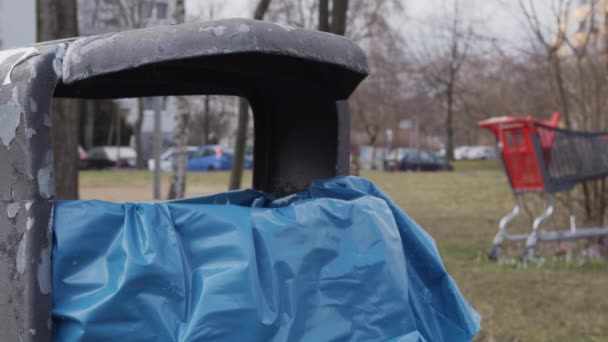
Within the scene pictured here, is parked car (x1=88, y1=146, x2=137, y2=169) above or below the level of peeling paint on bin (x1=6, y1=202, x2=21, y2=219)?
below

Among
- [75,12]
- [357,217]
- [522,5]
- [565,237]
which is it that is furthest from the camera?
[522,5]

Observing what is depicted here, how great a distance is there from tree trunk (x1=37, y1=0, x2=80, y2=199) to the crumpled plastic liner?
4.08 metres

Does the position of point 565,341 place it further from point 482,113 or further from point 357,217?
point 482,113

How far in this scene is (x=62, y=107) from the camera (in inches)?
220

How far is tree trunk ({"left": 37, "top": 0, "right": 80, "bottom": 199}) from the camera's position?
5594mm

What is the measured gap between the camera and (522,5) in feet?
25.6

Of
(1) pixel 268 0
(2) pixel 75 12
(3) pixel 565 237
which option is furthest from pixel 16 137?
(1) pixel 268 0

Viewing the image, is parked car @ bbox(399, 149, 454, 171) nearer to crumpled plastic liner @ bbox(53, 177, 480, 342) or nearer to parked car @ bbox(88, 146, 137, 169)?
parked car @ bbox(88, 146, 137, 169)

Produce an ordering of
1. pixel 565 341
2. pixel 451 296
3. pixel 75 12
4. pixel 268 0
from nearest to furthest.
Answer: pixel 451 296 < pixel 565 341 < pixel 75 12 < pixel 268 0

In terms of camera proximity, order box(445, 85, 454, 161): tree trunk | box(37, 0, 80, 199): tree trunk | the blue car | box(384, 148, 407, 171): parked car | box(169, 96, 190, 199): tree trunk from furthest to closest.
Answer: box(384, 148, 407, 171): parked car, the blue car, box(445, 85, 454, 161): tree trunk, box(169, 96, 190, 199): tree trunk, box(37, 0, 80, 199): tree trunk

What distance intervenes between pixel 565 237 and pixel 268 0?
618cm

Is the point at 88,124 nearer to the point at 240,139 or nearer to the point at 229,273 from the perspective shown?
the point at 240,139

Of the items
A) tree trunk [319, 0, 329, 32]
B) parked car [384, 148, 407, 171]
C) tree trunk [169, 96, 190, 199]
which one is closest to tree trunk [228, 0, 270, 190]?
tree trunk [319, 0, 329, 32]

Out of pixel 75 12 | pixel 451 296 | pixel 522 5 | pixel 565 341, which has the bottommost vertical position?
pixel 565 341
